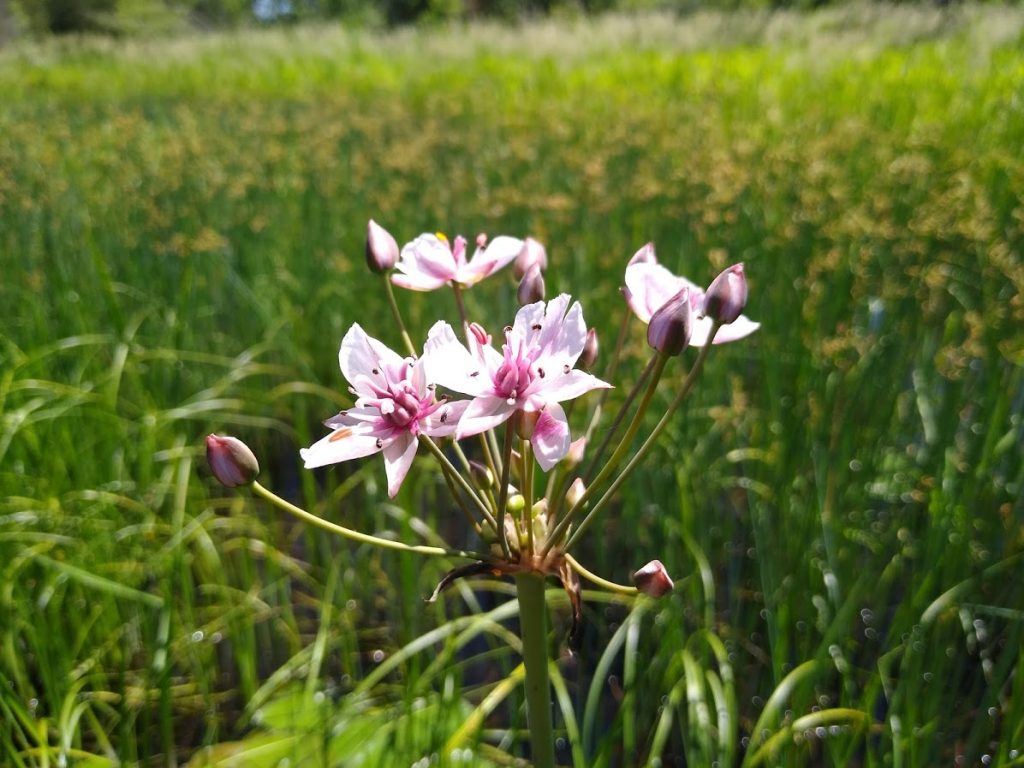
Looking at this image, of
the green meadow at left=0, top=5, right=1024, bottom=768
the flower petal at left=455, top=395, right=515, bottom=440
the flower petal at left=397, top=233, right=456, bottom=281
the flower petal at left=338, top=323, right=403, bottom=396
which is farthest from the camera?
the green meadow at left=0, top=5, right=1024, bottom=768

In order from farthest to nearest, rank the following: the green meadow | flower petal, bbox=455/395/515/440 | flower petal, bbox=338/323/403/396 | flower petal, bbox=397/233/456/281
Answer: the green meadow
flower petal, bbox=397/233/456/281
flower petal, bbox=338/323/403/396
flower petal, bbox=455/395/515/440

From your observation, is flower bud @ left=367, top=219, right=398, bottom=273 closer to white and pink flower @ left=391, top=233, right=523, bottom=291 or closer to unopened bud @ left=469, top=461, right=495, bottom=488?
white and pink flower @ left=391, top=233, right=523, bottom=291

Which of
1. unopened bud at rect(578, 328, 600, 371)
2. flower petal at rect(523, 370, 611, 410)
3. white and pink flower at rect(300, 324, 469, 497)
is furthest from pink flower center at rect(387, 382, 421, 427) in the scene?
unopened bud at rect(578, 328, 600, 371)

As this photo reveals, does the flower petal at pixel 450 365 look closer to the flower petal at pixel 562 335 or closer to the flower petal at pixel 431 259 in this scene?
the flower petal at pixel 562 335

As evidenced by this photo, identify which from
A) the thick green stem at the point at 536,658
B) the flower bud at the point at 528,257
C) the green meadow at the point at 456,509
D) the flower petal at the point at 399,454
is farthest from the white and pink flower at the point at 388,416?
the green meadow at the point at 456,509

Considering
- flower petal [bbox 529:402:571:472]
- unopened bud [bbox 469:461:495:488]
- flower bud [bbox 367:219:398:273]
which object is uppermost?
flower bud [bbox 367:219:398:273]

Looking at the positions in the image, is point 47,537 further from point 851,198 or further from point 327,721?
point 851,198

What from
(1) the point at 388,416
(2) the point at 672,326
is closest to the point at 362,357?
(1) the point at 388,416
